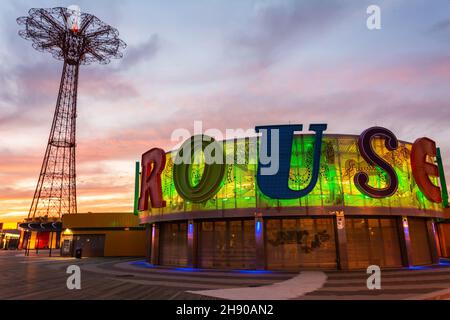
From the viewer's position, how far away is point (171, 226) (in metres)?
35.2

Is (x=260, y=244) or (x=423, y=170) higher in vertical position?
(x=423, y=170)

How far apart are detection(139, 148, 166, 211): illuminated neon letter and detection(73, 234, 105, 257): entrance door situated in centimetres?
2401

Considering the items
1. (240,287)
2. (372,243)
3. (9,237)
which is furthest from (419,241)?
(9,237)

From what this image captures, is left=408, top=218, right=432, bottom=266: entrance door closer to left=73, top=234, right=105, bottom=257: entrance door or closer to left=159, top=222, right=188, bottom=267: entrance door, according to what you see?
left=159, top=222, right=188, bottom=267: entrance door

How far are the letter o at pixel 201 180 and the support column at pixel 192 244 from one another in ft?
9.10

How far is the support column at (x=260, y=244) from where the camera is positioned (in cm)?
2780

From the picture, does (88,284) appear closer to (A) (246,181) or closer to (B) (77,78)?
(A) (246,181)

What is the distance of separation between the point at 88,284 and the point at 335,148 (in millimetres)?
23530

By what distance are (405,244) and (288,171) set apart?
43.3 ft

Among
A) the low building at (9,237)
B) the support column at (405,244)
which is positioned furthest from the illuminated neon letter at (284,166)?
the low building at (9,237)

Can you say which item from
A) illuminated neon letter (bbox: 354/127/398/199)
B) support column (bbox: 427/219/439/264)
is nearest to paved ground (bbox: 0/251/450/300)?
illuminated neon letter (bbox: 354/127/398/199)

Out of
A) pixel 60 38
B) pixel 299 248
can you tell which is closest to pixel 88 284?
pixel 299 248

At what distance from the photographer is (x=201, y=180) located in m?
30.5

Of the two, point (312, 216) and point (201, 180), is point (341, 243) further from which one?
point (201, 180)
